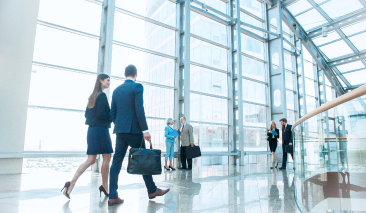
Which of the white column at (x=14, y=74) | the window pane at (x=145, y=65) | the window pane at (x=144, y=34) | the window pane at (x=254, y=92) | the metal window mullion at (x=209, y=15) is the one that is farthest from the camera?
the window pane at (x=254, y=92)

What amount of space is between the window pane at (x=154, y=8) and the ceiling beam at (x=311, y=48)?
7.47 meters

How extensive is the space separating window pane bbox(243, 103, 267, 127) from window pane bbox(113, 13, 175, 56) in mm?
4060

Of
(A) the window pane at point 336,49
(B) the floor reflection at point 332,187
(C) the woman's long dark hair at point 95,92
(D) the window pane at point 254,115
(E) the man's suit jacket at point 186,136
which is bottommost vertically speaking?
(B) the floor reflection at point 332,187

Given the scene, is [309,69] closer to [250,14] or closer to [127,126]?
[250,14]

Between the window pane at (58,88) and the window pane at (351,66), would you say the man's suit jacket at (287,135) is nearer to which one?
the window pane at (58,88)

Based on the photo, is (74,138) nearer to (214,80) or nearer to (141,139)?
(141,139)

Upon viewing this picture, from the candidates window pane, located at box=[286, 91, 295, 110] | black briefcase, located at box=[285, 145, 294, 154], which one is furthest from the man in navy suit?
window pane, located at box=[286, 91, 295, 110]

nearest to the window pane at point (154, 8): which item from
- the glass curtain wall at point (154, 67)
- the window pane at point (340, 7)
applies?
the glass curtain wall at point (154, 67)

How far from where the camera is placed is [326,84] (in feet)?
51.2

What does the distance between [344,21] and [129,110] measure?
14382 mm

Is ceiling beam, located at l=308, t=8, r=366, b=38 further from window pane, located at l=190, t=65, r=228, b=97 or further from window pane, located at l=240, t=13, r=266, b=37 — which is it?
window pane, located at l=190, t=65, r=228, b=97

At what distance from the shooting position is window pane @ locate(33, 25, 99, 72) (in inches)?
220

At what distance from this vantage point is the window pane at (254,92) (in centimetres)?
1029

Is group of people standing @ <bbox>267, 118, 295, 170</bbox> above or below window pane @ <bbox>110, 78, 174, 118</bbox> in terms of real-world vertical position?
below
